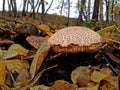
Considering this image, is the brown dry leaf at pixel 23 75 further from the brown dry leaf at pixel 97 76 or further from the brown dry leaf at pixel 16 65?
the brown dry leaf at pixel 97 76

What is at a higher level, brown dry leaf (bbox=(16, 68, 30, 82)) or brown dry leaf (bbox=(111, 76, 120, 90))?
brown dry leaf (bbox=(16, 68, 30, 82))

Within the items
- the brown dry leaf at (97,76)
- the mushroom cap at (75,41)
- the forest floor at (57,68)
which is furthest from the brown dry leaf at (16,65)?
the brown dry leaf at (97,76)

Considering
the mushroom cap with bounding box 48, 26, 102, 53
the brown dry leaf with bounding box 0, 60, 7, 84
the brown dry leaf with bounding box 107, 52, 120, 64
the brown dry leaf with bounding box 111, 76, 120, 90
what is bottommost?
the brown dry leaf with bounding box 111, 76, 120, 90

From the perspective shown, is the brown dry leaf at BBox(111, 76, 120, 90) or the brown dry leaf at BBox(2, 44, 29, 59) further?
the brown dry leaf at BBox(2, 44, 29, 59)

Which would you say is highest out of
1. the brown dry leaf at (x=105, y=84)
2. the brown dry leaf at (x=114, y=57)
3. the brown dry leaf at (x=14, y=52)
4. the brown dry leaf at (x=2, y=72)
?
the brown dry leaf at (x=14, y=52)

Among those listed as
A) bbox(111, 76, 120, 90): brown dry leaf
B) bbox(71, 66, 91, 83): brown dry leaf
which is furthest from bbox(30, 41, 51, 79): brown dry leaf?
bbox(111, 76, 120, 90): brown dry leaf

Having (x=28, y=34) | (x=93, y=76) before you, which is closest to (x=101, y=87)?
(x=93, y=76)

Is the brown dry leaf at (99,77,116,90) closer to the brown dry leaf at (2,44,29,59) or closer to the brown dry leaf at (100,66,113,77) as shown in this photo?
the brown dry leaf at (100,66,113,77)
